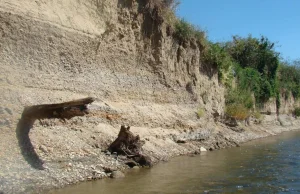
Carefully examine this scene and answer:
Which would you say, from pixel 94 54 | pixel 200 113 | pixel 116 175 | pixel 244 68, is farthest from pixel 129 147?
pixel 244 68

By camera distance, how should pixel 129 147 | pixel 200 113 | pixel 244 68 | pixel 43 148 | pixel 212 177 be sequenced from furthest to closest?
pixel 244 68 → pixel 200 113 → pixel 129 147 → pixel 212 177 → pixel 43 148

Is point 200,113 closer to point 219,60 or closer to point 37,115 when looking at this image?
point 219,60

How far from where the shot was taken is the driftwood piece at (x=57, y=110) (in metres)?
9.90

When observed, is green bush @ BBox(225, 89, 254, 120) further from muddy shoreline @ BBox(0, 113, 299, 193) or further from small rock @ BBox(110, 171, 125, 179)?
small rock @ BBox(110, 171, 125, 179)

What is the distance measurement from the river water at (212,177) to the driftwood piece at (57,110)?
6.93ft

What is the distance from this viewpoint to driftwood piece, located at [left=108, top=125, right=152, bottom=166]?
36.3ft

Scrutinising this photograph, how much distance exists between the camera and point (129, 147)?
1113 cm

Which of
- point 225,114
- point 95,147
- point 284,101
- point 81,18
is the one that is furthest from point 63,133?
point 284,101

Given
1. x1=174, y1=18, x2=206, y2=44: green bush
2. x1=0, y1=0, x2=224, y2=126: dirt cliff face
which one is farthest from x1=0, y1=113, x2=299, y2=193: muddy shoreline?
x1=174, y1=18, x2=206, y2=44: green bush

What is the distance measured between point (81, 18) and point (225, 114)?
1091cm

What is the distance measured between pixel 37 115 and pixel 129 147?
2.82 m

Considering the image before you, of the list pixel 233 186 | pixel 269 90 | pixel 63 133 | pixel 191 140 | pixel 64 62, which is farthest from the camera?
pixel 269 90

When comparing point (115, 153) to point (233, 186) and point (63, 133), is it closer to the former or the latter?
point (63, 133)

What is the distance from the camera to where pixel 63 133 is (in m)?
10.5
